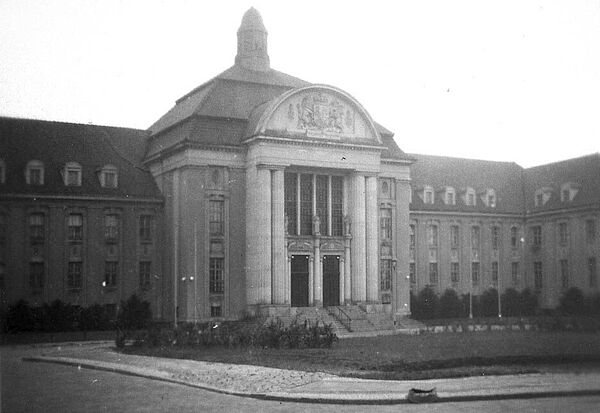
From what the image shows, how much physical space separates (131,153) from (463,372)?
3268cm

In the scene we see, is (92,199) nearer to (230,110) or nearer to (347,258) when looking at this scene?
(230,110)

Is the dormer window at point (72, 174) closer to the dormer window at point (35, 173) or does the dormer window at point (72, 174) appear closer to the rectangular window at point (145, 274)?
the dormer window at point (35, 173)

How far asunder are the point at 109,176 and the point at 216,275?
848 centimetres

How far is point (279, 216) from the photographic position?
46.5 m

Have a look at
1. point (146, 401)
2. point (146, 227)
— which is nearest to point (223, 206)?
point (146, 227)

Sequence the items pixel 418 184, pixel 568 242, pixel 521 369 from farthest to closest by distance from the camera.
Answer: pixel 418 184, pixel 568 242, pixel 521 369

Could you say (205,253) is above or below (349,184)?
below

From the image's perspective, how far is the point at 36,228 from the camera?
4253 centimetres

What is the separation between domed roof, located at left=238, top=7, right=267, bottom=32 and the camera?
179ft

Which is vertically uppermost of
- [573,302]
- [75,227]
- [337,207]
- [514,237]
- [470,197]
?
[470,197]

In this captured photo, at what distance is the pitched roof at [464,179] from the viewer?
195 ft

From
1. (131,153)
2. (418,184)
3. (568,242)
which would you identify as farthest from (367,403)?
(418,184)

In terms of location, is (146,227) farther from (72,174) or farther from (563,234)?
(563,234)

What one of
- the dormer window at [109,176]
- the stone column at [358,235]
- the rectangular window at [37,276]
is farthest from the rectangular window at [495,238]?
the rectangular window at [37,276]
